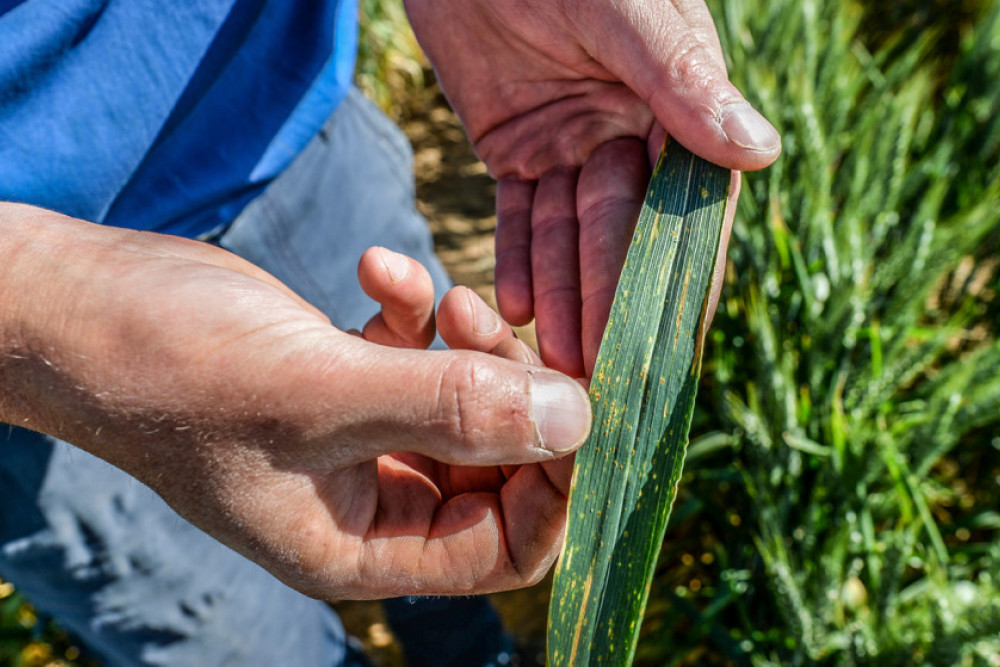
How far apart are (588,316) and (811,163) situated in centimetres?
69

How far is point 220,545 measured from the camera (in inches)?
38.5

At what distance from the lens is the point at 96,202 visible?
2.53 ft

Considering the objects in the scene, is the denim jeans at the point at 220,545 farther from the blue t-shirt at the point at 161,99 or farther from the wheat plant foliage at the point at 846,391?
the wheat plant foliage at the point at 846,391

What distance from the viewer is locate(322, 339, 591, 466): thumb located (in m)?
0.54

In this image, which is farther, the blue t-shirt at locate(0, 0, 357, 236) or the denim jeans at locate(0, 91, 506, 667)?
the denim jeans at locate(0, 91, 506, 667)

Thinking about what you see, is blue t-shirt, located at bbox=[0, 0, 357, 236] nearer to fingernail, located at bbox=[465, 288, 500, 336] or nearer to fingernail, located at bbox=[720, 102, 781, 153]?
fingernail, located at bbox=[465, 288, 500, 336]

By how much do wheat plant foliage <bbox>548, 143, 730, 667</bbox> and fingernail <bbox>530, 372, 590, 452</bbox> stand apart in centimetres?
4

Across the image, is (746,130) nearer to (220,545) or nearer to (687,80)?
(687,80)

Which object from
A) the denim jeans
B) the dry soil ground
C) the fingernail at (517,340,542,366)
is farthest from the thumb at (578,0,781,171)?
the dry soil ground

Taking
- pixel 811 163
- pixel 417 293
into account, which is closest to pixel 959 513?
pixel 811 163

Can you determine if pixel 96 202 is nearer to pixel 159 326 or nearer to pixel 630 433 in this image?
pixel 159 326

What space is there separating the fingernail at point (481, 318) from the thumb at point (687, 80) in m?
0.27

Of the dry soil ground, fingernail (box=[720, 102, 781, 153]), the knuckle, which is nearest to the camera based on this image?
the knuckle

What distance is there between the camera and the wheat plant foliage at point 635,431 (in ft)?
1.95
